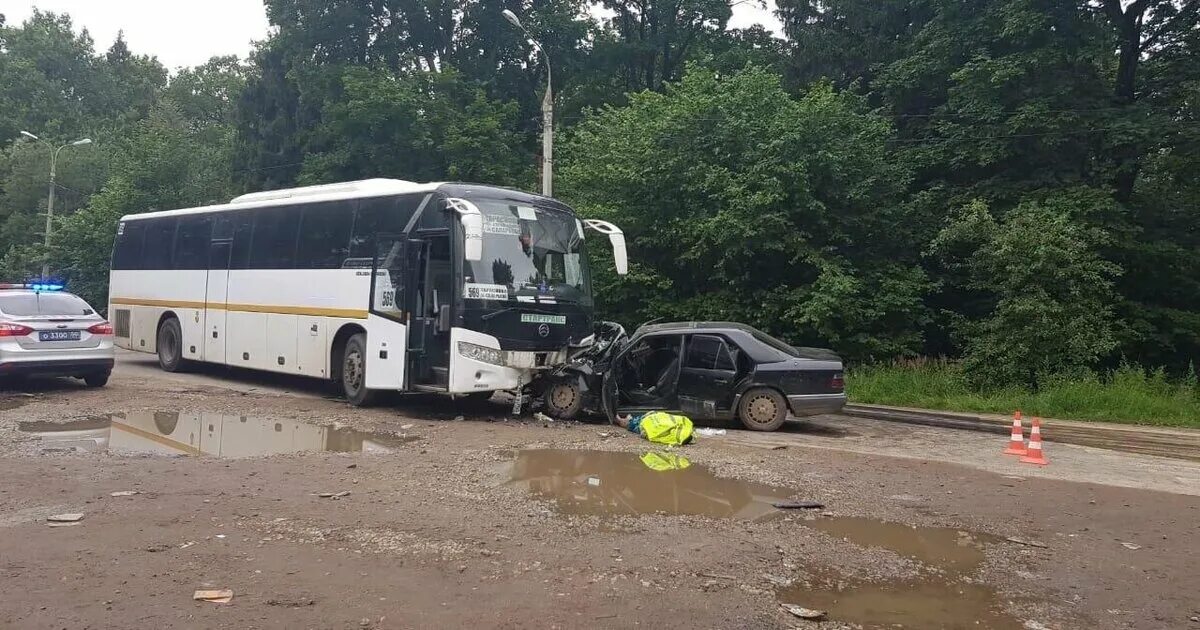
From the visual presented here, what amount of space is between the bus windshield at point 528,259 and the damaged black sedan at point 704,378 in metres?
1.17

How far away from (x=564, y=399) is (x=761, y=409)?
2.84 metres

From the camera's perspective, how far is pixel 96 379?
14.0 m

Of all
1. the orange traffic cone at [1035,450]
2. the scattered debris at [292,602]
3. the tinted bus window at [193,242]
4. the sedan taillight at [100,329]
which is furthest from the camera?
the tinted bus window at [193,242]

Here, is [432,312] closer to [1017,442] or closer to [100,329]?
[100,329]

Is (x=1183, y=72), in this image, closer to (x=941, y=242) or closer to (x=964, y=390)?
(x=941, y=242)

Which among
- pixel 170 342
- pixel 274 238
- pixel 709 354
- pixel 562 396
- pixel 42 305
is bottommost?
pixel 562 396

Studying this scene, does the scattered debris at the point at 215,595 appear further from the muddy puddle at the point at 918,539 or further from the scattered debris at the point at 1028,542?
the scattered debris at the point at 1028,542

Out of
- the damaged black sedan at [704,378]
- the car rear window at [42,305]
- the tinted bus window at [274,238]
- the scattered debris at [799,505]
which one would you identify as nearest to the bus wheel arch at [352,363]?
the tinted bus window at [274,238]

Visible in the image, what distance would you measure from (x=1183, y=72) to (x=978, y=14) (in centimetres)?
445

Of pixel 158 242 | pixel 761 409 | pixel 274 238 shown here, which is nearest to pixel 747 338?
pixel 761 409

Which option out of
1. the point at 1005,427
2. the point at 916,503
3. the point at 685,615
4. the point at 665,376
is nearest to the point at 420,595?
the point at 685,615

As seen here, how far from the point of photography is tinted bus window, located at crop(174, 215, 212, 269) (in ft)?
55.9

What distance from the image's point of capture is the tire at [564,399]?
478 inches

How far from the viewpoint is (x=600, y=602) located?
190 inches
